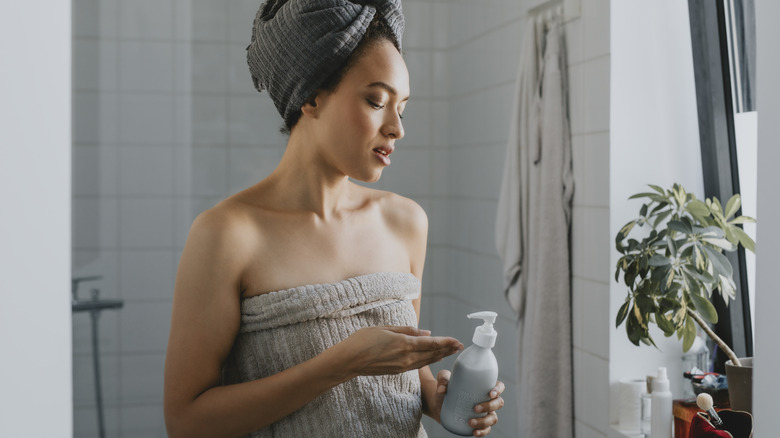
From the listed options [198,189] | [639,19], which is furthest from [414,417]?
[198,189]

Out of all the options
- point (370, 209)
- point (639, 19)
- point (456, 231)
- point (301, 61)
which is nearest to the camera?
point (301, 61)

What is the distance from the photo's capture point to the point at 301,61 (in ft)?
2.64

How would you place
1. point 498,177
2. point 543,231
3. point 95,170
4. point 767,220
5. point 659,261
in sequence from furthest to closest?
point 498,177 → point 95,170 → point 543,231 → point 659,261 → point 767,220

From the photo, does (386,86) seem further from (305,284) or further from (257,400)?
(257,400)

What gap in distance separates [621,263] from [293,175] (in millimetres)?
822

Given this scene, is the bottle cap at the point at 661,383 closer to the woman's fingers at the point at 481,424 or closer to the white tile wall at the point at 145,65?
the woman's fingers at the point at 481,424

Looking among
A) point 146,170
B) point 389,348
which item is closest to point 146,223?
point 146,170

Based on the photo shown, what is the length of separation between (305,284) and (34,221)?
715mm

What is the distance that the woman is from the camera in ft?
2.59

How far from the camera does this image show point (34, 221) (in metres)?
0.13

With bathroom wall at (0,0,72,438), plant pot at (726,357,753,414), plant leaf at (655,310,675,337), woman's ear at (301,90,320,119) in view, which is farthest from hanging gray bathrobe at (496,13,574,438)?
bathroom wall at (0,0,72,438)

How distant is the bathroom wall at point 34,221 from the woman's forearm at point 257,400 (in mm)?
620

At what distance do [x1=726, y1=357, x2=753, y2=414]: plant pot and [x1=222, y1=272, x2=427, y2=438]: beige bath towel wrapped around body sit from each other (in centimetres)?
77

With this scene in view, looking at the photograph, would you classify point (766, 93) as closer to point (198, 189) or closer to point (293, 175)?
point (293, 175)
